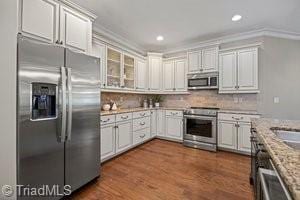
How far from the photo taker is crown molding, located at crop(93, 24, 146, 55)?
327 cm

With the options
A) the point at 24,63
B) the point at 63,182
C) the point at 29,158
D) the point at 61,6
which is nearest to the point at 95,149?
the point at 63,182

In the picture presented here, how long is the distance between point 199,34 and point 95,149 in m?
3.37

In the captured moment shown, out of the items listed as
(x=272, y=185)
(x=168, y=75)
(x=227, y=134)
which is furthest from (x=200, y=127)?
(x=272, y=185)

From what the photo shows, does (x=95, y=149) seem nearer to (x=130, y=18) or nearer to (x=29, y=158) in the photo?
(x=29, y=158)

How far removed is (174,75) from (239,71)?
1.68 m

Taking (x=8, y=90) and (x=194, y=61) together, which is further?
(x=194, y=61)

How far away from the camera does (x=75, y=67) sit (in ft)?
6.39

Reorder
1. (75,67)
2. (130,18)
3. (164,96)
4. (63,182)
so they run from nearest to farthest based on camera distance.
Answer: (63,182) → (75,67) → (130,18) → (164,96)

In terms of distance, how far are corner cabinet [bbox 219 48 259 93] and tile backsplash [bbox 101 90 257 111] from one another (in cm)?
33

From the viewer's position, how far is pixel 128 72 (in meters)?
4.15

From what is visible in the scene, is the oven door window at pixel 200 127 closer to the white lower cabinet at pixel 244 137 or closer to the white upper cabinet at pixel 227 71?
the white lower cabinet at pixel 244 137

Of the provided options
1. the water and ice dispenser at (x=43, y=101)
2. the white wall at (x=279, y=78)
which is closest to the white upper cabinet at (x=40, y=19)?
the water and ice dispenser at (x=43, y=101)

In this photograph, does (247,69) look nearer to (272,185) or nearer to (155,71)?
(155,71)

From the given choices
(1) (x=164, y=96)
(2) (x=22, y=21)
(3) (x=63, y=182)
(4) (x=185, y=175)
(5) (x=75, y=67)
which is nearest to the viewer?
(2) (x=22, y=21)
